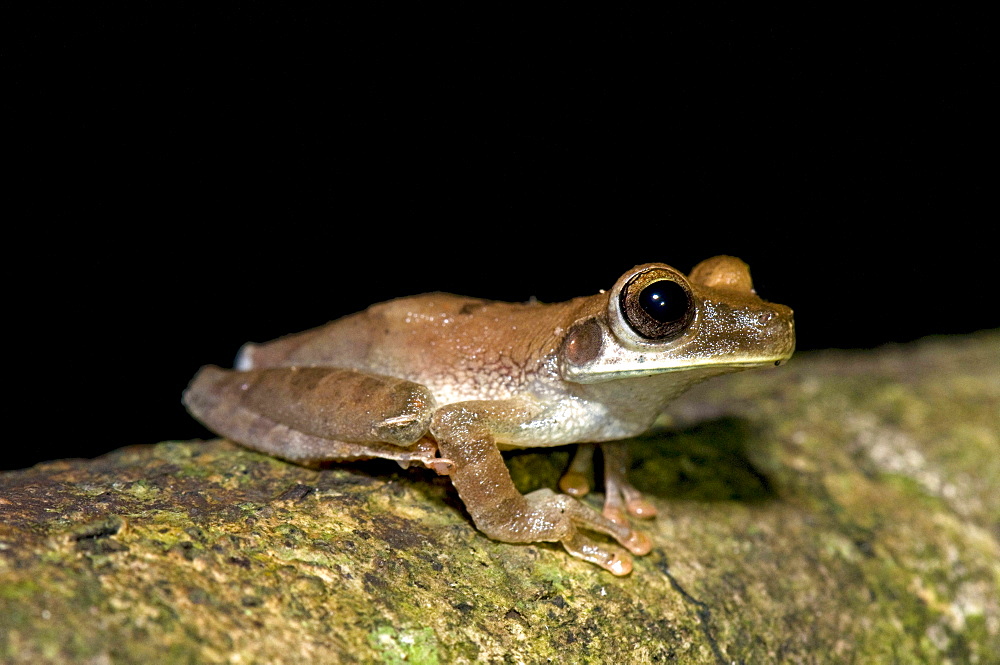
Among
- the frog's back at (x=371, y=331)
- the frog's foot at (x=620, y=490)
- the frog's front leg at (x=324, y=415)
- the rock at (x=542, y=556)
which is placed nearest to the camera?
the rock at (x=542, y=556)

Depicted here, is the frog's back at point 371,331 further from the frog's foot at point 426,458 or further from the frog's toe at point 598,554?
the frog's toe at point 598,554

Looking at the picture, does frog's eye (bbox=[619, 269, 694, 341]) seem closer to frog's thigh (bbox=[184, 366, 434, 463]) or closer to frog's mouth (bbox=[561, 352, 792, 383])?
frog's mouth (bbox=[561, 352, 792, 383])

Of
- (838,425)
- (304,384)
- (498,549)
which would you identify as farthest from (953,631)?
(304,384)

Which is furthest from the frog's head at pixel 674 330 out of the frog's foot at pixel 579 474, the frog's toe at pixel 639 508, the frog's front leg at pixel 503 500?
the frog's toe at pixel 639 508

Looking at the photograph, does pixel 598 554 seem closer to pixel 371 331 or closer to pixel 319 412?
pixel 319 412

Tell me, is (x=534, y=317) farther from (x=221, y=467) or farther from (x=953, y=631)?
(x=953, y=631)

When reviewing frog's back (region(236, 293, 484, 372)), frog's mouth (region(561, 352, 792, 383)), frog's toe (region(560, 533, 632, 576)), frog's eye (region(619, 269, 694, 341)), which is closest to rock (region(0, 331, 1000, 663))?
frog's toe (region(560, 533, 632, 576))
